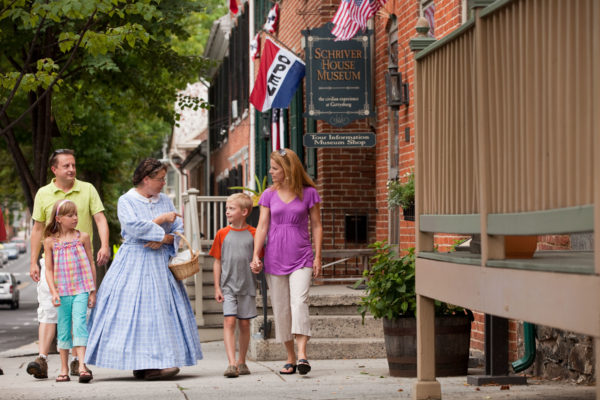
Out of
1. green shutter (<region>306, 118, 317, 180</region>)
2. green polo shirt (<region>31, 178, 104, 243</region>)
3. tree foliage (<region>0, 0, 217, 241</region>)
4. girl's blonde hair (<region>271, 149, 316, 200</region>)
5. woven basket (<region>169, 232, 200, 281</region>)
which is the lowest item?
woven basket (<region>169, 232, 200, 281</region>)

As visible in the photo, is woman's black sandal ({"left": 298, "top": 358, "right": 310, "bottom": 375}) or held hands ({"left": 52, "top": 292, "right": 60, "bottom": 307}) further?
held hands ({"left": 52, "top": 292, "right": 60, "bottom": 307})

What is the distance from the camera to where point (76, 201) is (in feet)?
30.8

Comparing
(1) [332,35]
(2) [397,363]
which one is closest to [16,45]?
(1) [332,35]

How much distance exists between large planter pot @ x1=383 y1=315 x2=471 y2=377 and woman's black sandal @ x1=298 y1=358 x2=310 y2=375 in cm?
67

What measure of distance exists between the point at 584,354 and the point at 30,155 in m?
21.5

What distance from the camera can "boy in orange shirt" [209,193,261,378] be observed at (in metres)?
9.27

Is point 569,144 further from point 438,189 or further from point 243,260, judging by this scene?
point 243,260

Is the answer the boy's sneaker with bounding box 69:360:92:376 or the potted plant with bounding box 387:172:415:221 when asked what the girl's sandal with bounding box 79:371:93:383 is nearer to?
the boy's sneaker with bounding box 69:360:92:376

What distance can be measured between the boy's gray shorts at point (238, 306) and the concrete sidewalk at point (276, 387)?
522 mm

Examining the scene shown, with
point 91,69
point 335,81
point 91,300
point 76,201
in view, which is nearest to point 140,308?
point 91,300

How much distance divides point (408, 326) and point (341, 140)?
451 centimetres

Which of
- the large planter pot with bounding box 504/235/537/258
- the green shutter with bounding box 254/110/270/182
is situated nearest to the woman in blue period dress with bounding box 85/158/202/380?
the large planter pot with bounding box 504/235/537/258

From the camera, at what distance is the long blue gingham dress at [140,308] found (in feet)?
29.1

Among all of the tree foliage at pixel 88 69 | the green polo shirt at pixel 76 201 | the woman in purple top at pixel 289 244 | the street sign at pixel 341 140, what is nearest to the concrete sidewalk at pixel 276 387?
the woman in purple top at pixel 289 244
